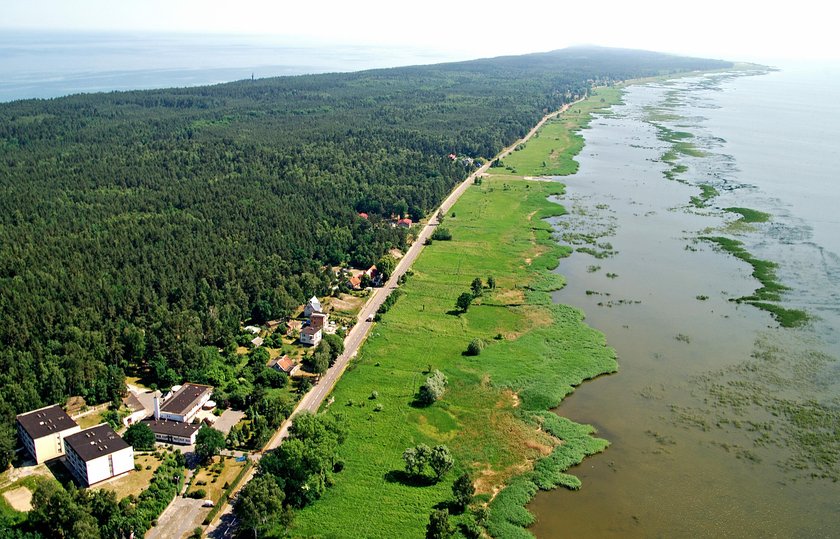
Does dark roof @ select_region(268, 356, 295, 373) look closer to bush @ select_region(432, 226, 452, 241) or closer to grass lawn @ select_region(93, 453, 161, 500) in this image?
grass lawn @ select_region(93, 453, 161, 500)

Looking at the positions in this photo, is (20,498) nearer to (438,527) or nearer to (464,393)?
(438,527)

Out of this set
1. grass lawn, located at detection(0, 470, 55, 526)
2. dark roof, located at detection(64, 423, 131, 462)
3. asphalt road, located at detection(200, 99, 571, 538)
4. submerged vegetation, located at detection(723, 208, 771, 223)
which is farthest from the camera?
submerged vegetation, located at detection(723, 208, 771, 223)

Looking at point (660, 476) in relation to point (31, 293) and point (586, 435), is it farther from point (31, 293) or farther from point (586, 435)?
point (31, 293)

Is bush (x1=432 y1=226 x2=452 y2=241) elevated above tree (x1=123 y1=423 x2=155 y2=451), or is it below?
above

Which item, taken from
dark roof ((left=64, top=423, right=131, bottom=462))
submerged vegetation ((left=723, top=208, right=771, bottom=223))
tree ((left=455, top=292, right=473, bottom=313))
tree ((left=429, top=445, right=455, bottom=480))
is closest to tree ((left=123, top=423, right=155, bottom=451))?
dark roof ((left=64, top=423, right=131, bottom=462))

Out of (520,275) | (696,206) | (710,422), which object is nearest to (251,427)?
(710,422)

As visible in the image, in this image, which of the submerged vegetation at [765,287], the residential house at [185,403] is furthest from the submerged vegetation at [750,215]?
the residential house at [185,403]

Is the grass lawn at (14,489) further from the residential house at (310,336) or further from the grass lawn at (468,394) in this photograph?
the residential house at (310,336)

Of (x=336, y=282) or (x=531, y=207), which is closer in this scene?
(x=336, y=282)
